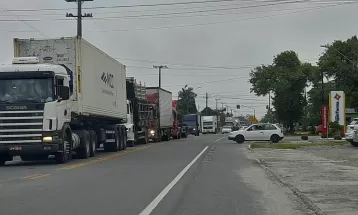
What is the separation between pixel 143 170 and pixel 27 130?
4857 millimetres

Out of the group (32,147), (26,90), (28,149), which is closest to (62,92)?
(26,90)

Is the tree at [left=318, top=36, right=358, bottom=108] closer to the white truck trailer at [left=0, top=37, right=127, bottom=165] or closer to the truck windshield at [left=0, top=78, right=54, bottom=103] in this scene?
the white truck trailer at [left=0, top=37, right=127, bottom=165]

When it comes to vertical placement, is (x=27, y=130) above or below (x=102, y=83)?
below

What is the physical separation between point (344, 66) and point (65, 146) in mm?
51800

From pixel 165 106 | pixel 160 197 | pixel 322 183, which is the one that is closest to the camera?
pixel 160 197

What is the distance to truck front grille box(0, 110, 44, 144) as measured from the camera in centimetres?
1975

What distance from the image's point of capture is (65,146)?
21266 mm

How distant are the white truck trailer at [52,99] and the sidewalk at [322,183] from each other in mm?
7904

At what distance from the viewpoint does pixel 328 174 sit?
1681 cm

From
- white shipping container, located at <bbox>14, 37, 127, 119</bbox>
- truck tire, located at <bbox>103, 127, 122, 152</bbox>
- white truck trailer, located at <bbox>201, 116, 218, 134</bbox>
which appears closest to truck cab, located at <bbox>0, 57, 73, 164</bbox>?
white shipping container, located at <bbox>14, 37, 127, 119</bbox>

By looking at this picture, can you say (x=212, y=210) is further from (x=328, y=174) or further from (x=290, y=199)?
(x=328, y=174)

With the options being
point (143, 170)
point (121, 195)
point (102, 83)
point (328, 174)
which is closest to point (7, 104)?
point (143, 170)

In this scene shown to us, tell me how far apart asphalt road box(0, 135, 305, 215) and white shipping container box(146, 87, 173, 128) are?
2931 centimetres

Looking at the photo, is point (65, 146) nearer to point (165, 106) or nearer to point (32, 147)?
point (32, 147)
